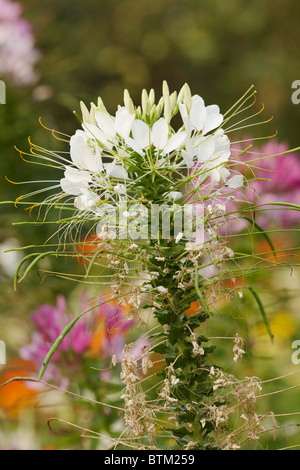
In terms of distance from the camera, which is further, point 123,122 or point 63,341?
point 63,341

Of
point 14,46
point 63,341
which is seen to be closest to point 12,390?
point 63,341

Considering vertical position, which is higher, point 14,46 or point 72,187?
point 14,46

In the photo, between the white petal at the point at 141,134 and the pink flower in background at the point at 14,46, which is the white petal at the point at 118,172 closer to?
the white petal at the point at 141,134

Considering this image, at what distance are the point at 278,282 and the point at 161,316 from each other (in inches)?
29.5

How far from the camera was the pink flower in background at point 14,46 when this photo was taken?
1249 millimetres

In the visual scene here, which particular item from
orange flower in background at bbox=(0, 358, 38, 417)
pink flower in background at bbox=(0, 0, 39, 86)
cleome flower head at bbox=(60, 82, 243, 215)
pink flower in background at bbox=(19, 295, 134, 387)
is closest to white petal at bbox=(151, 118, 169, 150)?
cleome flower head at bbox=(60, 82, 243, 215)

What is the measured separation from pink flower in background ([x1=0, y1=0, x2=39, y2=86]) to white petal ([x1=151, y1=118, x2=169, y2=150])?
949 mm

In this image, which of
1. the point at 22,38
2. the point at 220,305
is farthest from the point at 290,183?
the point at 22,38

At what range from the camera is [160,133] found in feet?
1.34

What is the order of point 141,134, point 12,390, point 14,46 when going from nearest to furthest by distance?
point 141,134 → point 12,390 → point 14,46

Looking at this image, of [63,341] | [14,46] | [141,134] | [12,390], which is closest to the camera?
[141,134]

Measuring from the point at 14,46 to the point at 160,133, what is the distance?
97 centimetres

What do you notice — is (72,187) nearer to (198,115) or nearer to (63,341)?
(198,115)
